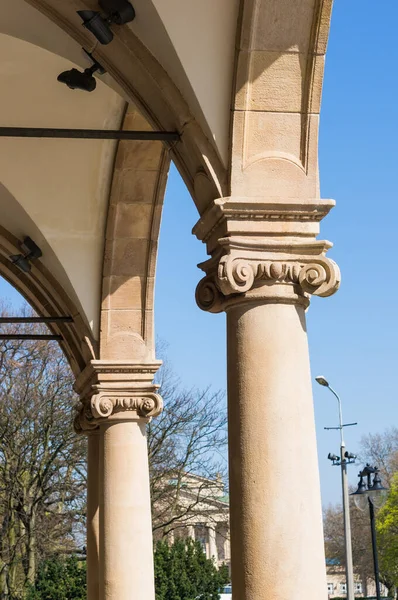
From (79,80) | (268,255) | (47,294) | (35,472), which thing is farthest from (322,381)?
(268,255)

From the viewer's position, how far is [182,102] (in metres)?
7.44

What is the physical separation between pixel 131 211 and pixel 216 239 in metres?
5.33

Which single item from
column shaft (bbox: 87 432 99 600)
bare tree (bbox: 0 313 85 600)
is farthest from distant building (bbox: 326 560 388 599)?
column shaft (bbox: 87 432 99 600)

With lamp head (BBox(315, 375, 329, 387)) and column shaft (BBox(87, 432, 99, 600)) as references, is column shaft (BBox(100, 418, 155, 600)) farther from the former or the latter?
lamp head (BBox(315, 375, 329, 387))

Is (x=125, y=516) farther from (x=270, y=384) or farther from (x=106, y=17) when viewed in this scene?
(x=106, y=17)

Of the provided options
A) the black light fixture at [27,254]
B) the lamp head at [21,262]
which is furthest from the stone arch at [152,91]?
the lamp head at [21,262]

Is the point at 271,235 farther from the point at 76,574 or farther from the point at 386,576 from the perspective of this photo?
the point at 386,576

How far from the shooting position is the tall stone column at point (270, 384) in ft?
19.9

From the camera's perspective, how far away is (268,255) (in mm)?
6473

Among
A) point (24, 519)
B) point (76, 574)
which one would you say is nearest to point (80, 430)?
point (76, 574)

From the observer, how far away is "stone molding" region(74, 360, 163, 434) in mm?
11305

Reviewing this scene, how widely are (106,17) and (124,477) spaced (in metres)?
5.13

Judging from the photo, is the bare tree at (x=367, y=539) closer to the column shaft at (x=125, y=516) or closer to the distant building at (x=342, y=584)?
the distant building at (x=342, y=584)

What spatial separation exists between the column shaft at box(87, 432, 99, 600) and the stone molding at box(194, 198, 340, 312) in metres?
6.10
